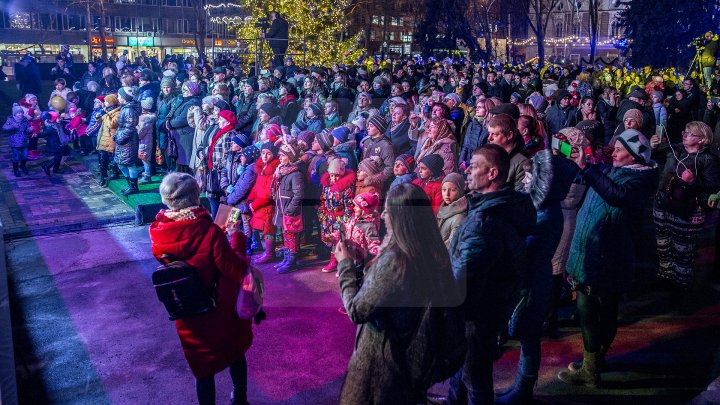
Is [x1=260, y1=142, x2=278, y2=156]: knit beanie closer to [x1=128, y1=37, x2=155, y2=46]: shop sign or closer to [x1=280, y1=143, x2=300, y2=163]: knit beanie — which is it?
[x1=280, y1=143, x2=300, y2=163]: knit beanie

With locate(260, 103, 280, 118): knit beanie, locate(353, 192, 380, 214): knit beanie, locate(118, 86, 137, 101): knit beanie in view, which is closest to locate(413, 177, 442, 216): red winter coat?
locate(353, 192, 380, 214): knit beanie

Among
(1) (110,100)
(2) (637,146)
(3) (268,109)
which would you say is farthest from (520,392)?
(1) (110,100)

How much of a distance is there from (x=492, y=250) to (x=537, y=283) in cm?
87

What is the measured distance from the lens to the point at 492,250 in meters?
3.36

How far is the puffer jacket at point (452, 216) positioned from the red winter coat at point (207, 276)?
1607 mm

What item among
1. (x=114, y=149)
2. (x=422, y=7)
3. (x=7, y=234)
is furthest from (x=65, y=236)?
(x=422, y=7)

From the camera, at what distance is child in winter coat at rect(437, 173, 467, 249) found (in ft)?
15.4

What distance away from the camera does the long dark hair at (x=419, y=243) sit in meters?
2.75

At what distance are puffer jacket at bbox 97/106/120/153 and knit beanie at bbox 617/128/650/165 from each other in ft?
29.1

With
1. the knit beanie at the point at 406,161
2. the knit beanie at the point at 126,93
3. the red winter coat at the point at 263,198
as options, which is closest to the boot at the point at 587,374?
the knit beanie at the point at 406,161

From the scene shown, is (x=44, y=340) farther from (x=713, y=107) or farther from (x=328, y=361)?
(x=713, y=107)

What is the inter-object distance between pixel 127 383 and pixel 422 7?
47.1 m

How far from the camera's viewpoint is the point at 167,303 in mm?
3705

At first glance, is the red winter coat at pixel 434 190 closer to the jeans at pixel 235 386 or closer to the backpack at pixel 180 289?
the jeans at pixel 235 386
